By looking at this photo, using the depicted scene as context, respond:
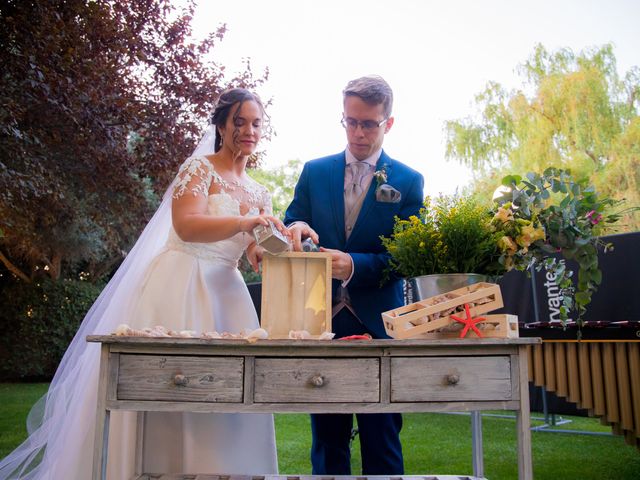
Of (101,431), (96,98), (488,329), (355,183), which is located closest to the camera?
(101,431)

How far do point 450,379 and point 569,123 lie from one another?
52.1 ft

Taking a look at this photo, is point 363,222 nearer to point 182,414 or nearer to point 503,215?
point 503,215

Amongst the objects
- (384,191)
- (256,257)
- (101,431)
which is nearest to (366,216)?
(384,191)

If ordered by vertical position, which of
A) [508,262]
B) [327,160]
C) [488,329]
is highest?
[327,160]

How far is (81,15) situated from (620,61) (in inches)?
592

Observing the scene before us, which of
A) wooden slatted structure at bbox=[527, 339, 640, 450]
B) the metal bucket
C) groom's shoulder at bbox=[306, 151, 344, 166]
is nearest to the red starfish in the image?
the metal bucket

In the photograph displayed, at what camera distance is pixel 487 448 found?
263 inches

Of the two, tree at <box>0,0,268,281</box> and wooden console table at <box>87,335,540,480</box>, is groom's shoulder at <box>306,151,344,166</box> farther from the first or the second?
tree at <box>0,0,268,281</box>

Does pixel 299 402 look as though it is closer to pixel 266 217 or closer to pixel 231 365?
pixel 231 365

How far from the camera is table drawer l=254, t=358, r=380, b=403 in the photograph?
209 cm

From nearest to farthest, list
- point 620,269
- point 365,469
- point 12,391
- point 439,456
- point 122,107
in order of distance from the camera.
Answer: point 365,469
point 439,456
point 122,107
point 620,269
point 12,391

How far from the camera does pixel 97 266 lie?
16.6m

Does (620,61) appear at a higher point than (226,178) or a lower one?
higher

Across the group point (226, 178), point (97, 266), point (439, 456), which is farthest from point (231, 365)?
point (97, 266)
